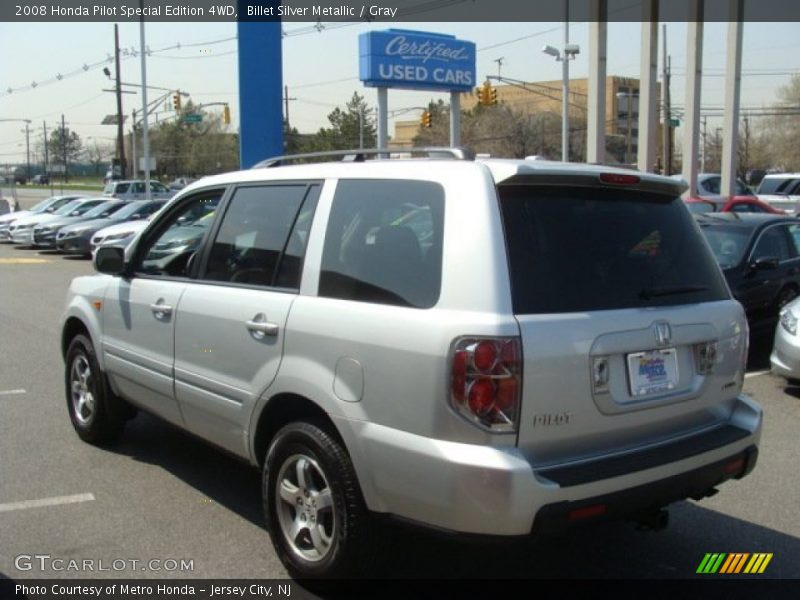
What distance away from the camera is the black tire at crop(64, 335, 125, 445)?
214 inches

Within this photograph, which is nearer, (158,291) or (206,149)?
(158,291)

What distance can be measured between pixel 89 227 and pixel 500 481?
21184 mm

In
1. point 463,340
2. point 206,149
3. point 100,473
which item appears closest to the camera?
point 463,340

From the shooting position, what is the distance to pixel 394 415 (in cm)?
308

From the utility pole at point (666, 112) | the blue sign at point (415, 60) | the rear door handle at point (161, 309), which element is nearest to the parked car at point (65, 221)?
the blue sign at point (415, 60)

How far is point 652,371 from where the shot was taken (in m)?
3.31

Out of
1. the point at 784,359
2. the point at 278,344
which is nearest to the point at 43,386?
the point at 278,344

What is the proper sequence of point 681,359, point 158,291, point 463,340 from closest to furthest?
point 463,340, point 681,359, point 158,291

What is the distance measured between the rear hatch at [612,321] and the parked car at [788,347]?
12.2ft

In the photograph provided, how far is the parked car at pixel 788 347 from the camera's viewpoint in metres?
7.06

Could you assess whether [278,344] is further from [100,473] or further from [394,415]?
[100,473]

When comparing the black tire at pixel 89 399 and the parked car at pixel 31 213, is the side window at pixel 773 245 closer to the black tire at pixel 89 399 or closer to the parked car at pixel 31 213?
the black tire at pixel 89 399

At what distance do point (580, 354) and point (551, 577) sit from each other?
1.32m

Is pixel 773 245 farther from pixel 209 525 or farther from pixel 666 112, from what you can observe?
pixel 666 112
